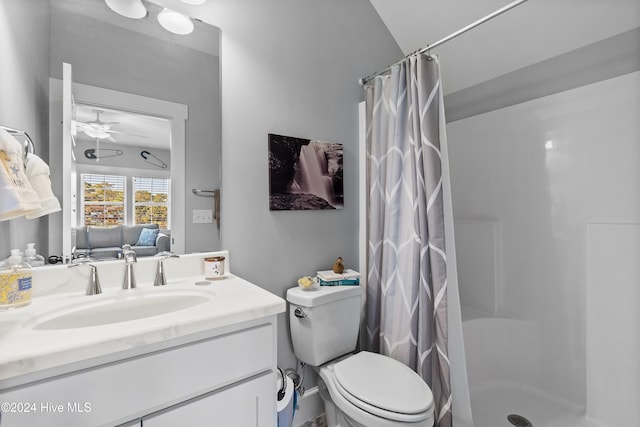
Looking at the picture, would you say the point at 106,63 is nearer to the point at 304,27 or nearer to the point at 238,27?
the point at 238,27

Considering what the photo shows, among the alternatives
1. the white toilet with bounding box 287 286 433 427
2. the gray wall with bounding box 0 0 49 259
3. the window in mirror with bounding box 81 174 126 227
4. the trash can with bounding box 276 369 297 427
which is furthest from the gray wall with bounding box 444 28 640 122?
the gray wall with bounding box 0 0 49 259

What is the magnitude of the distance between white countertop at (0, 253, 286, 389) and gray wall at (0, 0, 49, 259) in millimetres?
226

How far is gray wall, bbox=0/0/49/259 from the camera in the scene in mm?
890

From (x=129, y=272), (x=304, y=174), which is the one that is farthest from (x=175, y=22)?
(x=129, y=272)

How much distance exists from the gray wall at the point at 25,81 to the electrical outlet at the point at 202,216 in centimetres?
50

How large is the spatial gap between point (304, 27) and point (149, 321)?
5.58 ft

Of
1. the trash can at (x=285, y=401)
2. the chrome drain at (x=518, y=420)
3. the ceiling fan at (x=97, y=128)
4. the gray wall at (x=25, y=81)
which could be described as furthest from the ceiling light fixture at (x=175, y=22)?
the chrome drain at (x=518, y=420)

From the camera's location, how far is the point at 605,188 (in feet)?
5.02

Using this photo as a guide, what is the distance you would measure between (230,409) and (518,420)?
5.36ft

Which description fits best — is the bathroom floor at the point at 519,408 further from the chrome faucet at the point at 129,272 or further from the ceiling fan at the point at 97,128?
the ceiling fan at the point at 97,128

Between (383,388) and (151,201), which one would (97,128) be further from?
(383,388)

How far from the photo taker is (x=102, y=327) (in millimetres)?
726

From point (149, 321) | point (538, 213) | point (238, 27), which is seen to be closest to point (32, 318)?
point (149, 321)

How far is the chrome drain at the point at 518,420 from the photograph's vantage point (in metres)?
1.54
